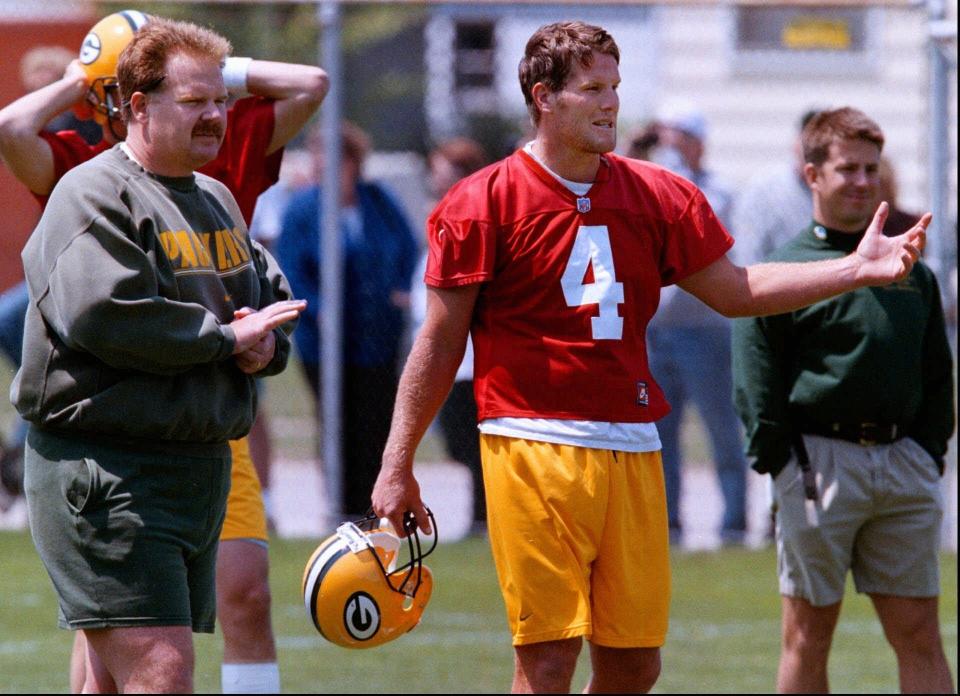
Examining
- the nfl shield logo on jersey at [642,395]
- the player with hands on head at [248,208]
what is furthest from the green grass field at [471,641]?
the nfl shield logo on jersey at [642,395]

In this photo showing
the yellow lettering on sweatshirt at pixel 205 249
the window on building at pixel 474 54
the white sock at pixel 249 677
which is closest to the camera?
the yellow lettering on sweatshirt at pixel 205 249

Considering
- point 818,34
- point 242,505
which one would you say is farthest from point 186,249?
point 818,34

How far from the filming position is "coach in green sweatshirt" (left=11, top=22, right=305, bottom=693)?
4.01 meters

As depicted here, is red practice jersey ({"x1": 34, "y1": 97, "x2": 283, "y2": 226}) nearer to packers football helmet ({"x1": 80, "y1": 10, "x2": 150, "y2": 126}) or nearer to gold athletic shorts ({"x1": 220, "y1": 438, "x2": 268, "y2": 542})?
packers football helmet ({"x1": 80, "y1": 10, "x2": 150, "y2": 126})

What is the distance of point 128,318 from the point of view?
13.0 ft

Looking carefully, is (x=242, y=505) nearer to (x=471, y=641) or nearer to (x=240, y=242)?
(x=240, y=242)

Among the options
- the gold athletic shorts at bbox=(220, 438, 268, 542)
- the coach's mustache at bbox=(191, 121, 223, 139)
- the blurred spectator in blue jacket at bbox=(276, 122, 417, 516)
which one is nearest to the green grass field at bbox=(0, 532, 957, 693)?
the blurred spectator in blue jacket at bbox=(276, 122, 417, 516)

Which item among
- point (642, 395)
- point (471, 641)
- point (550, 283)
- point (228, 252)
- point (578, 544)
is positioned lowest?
point (471, 641)

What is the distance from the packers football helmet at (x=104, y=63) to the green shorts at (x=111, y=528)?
1.18 meters

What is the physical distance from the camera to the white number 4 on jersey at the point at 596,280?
4520 millimetres

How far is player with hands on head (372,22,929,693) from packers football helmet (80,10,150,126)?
3.52ft

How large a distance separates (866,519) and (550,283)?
1.70 meters

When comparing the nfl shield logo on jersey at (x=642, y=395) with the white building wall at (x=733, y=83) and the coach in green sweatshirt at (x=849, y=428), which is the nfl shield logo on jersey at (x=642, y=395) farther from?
the white building wall at (x=733, y=83)

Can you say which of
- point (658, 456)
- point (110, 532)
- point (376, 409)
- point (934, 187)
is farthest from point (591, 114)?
point (376, 409)
